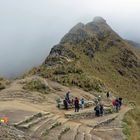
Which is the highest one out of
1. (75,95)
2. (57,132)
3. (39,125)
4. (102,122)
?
(75,95)

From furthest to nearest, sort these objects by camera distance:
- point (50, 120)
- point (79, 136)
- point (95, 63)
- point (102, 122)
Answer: point (95, 63) → point (102, 122) → point (50, 120) → point (79, 136)

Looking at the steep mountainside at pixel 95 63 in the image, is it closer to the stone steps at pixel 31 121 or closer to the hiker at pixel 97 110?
the hiker at pixel 97 110

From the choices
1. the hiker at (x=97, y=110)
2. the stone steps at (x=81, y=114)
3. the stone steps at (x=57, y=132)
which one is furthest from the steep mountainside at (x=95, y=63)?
the stone steps at (x=57, y=132)

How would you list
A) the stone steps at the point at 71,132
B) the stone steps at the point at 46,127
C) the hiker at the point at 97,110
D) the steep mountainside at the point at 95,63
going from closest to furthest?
1. the stone steps at the point at 46,127
2. the stone steps at the point at 71,132
3. the hiker at the point at 97,110
4. the steep mountainside at the point at 95,63

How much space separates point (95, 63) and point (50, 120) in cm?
5693

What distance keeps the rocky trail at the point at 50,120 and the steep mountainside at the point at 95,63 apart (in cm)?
1213

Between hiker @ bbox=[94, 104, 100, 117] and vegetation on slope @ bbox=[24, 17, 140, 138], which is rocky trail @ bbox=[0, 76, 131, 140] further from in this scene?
vegetation on slope @ bbox=[24, 17, 140, 138]

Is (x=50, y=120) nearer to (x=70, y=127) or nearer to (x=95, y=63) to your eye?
(x=70, y=127)

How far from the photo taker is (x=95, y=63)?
317 feet

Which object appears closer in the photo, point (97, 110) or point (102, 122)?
point (102, 122)

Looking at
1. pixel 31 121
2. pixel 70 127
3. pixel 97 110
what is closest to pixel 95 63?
pixel 97 110

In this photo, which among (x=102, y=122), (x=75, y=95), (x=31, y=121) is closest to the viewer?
(x=31, y=121)

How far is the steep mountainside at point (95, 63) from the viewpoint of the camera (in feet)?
226

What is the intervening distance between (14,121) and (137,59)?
7682 cm
